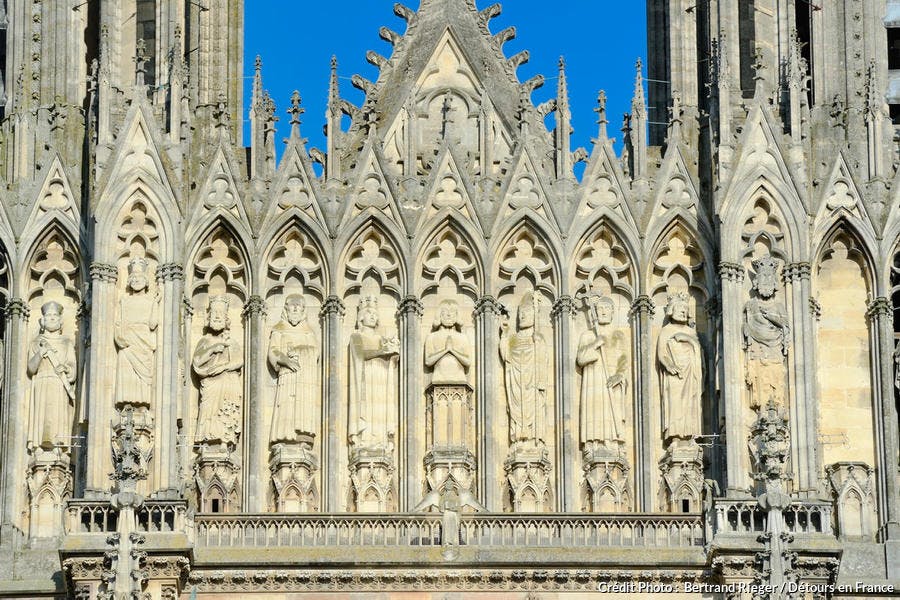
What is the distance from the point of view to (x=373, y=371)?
34562 millimetres

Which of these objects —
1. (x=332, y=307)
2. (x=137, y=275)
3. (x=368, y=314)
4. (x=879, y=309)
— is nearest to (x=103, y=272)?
(x=137, y=275)

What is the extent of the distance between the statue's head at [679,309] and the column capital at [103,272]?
577 cm

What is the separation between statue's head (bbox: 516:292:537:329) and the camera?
34844mm

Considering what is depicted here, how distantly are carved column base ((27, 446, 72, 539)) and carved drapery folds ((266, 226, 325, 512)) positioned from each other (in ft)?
6.93

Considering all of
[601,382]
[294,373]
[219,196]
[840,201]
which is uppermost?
[219,196]

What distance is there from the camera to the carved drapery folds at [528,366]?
34.2 meters

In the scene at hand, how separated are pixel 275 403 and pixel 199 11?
4861 mm

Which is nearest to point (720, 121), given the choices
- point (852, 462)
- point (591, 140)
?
point (591, 140)

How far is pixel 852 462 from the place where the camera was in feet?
112

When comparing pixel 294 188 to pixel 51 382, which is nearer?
pixel 51 382

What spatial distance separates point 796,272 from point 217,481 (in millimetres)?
Result: 6327

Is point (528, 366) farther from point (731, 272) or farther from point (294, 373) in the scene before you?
point (294, 373)

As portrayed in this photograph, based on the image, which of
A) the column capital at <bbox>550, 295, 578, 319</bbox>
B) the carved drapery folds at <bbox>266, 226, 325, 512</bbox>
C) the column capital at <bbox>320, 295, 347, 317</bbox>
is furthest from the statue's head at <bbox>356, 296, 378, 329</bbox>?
the column capital at <bbox>550, 295, 578, 319</bbox>

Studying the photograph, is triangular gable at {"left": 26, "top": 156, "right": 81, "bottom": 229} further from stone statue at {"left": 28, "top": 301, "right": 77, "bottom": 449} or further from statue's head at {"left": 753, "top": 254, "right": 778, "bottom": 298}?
statue's head at {"left": 753, "top": 254, "right": 778, "bottom": 298}
